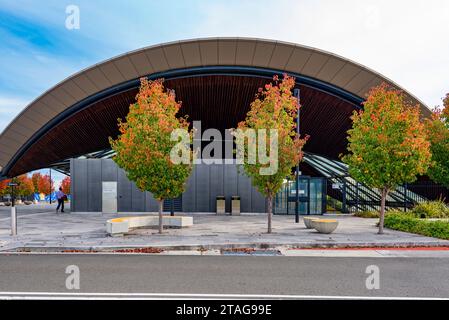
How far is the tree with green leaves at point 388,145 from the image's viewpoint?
44.1 feet

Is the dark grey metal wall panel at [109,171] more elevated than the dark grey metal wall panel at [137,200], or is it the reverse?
the dark grey metal wall panel at [109,171]

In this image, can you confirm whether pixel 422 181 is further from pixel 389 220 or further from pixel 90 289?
pixel 90 289

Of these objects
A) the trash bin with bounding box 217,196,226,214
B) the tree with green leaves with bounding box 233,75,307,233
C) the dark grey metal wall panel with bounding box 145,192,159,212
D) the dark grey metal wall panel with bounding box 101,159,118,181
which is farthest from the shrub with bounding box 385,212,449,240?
the dark grey metal wall panel with bounding box 101,159,118,181

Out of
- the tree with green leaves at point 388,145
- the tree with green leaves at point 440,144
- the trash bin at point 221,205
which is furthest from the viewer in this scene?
the trash bin at point 221,205

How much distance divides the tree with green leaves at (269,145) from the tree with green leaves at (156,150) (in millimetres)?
2502

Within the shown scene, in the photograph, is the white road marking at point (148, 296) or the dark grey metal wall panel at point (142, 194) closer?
the white road marking at point (148, 296)

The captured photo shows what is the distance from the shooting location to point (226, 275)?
287 inches

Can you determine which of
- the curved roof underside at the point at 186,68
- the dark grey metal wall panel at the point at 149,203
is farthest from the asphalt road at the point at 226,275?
the curved roof underside at the point at 186,68

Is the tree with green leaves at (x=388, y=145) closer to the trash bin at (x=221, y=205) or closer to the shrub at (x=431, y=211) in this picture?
the shrub at (x=431, y=211)

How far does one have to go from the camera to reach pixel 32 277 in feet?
23.4

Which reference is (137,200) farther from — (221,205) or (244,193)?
(244,193)

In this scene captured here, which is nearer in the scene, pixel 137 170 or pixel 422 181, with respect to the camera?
pixel 137 170

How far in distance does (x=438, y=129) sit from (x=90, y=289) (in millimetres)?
19994
